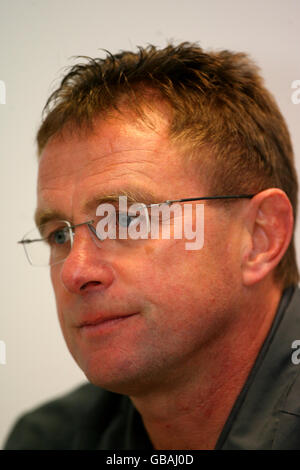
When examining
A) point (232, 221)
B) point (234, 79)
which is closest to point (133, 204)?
Result: point (232, 221)

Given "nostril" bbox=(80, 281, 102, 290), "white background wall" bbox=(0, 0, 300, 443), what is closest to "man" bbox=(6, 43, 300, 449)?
"nostril" bbox=(80, 281, 102, 290)

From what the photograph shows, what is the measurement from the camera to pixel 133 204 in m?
1.23

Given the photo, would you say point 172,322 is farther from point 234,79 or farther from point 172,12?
point 172,12

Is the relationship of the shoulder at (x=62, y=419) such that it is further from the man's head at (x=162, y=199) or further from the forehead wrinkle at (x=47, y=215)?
the forehead wrinkle at (x=47, y=215)

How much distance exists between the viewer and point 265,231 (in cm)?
134

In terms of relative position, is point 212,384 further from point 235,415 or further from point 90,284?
point 90,284

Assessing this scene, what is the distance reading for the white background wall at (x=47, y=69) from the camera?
5.41ft

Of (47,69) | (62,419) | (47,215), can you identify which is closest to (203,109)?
(47,215)

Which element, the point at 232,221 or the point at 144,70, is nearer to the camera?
the point at 232,221

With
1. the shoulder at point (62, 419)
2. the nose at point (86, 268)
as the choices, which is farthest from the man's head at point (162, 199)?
the shoulder at point (62, 419)

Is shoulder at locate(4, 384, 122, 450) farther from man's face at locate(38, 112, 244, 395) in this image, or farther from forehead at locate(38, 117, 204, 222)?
forehead at locate(38, 117, 204, 222)

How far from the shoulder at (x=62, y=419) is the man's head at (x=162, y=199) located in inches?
17.3

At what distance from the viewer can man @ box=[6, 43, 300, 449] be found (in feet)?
3.98
